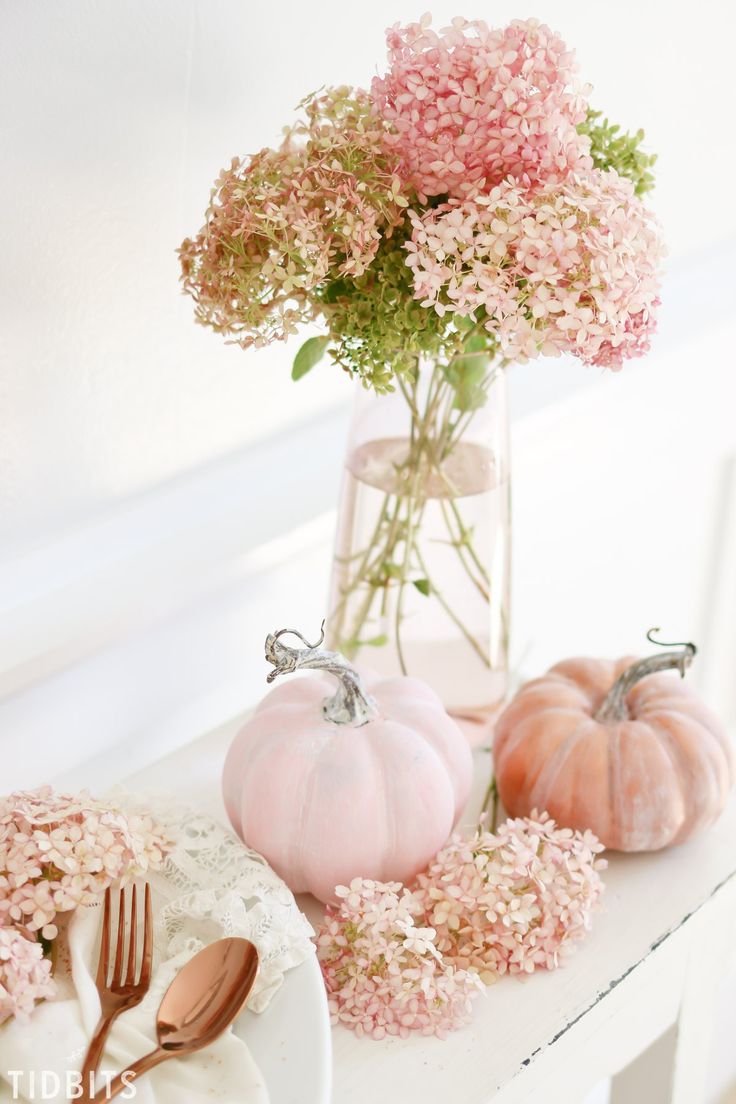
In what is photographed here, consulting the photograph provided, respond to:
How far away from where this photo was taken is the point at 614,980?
0.70 meters

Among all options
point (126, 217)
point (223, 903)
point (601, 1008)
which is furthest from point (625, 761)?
point (126, 217)

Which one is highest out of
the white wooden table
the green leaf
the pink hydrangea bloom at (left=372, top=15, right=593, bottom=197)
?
the pink hydrangea bloom at (left=372, top=15, right=593, bottom=197)

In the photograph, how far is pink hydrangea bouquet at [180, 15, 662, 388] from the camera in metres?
0.61

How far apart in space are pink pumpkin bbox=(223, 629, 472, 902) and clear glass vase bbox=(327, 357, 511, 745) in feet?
0.45

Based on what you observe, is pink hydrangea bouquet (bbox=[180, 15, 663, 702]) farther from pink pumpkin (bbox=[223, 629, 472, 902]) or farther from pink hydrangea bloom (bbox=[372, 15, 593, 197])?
pink pumpkin (bbox=[223, 629, 472, 902])

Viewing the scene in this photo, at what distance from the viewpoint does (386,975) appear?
637 millimetres

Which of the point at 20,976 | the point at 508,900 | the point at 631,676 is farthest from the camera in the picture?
the point at 631,676

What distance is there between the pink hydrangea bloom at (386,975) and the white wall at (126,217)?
1.16ft

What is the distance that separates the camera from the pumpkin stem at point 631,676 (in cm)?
77

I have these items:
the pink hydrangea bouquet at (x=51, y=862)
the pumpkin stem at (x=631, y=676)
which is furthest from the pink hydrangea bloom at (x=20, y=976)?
the pumpkin stem at (x=631, y=676)

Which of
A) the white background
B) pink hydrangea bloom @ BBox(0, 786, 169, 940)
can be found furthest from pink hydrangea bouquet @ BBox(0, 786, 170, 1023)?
the white background

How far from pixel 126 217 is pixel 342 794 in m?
0.40

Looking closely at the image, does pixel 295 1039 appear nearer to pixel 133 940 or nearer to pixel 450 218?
pixel 133 940

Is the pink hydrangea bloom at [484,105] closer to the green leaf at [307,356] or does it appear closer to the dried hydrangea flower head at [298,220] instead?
the dried hydrangea flower head at [298,220]
